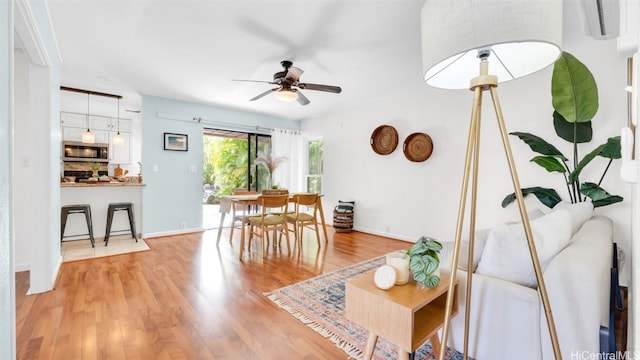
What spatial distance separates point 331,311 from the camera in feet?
6.88

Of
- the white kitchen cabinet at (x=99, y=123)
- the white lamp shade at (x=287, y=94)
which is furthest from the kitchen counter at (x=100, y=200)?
the white lamp shade at (x=287, y=94)

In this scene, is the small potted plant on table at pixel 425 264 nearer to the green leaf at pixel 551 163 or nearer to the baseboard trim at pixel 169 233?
the green leaf at pixel 551 163

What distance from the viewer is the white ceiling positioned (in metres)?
2.17

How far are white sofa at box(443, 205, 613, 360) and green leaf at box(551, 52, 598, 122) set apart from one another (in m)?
1.58

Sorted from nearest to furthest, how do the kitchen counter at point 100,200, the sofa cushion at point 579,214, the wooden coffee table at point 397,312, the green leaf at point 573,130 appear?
the wooden coffee table at point 397,312 → the sofa cushion at point 579,214 → the green leaf at point 573,130 → the kitchen counter at point 100,200

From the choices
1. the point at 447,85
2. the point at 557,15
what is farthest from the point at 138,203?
the point at 557,15

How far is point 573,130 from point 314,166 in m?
4.37

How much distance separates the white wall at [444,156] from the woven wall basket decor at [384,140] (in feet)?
0.32

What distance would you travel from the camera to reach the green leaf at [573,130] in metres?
2.57

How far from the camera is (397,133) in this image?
4.48 m

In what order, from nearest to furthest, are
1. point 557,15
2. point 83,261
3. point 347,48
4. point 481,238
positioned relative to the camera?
point 557,15, point 481,238, point 347,48, point 83,261

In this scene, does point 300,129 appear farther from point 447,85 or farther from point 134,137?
point 447,85

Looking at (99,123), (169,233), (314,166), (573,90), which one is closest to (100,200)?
(169,233)

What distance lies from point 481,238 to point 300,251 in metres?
2.48
